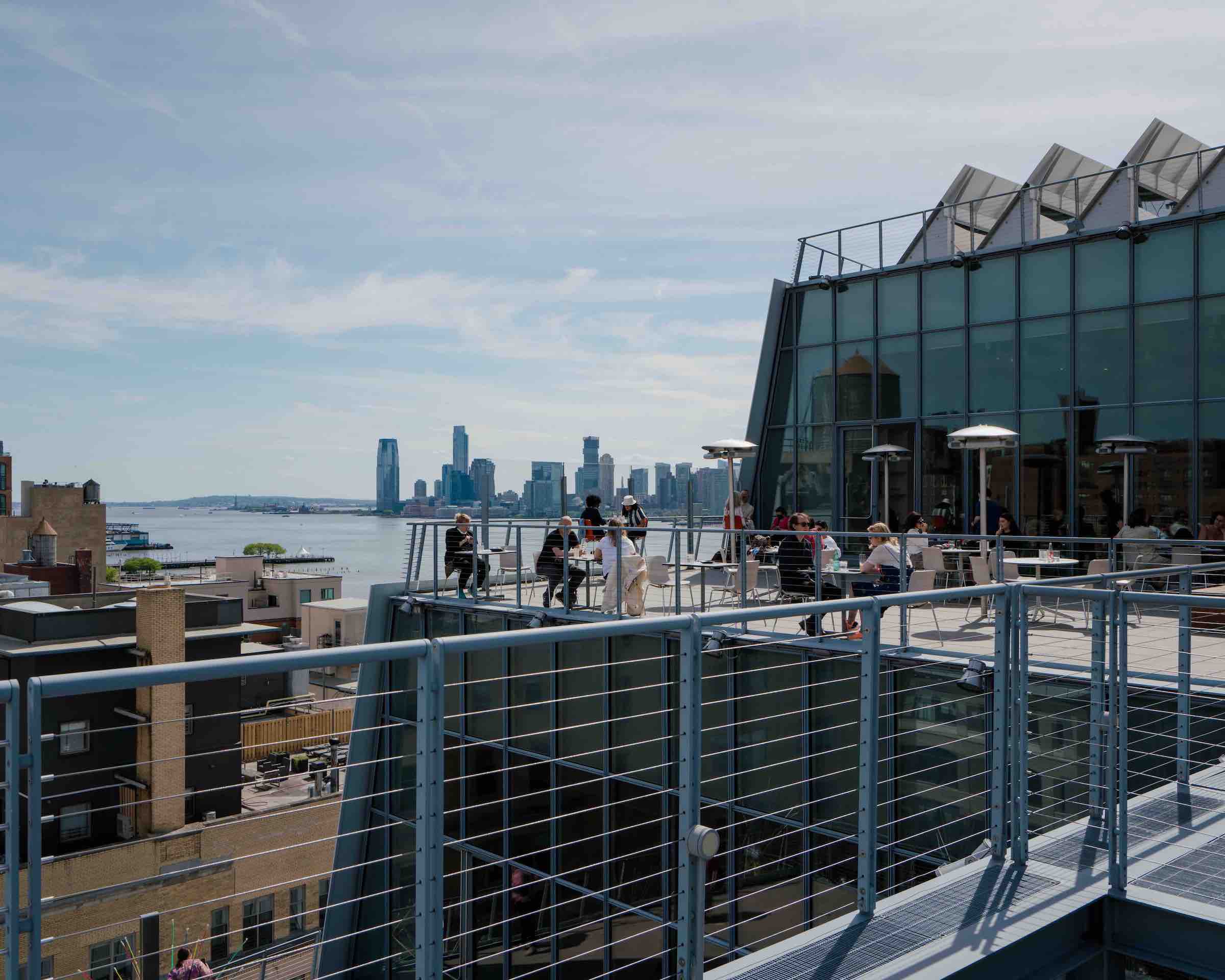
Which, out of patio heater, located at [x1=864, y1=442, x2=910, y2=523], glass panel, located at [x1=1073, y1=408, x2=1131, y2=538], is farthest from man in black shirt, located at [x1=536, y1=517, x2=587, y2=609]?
glass panel, located at [x1=1073, y1=408, x2=1131, y2=538]

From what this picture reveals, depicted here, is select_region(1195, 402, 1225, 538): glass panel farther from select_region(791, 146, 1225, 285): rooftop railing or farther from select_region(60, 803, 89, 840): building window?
select_region(60, 803, 89, 840): building window

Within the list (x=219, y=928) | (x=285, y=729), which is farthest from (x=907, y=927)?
(x=285, y=729)

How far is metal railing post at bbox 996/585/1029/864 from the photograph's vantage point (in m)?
4.62

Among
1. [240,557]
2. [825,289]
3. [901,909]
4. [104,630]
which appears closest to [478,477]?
[825,289]

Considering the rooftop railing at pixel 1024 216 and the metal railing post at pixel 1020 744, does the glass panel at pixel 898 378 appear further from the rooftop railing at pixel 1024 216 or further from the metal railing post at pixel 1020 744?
the metal railing post at pixel 1020 744

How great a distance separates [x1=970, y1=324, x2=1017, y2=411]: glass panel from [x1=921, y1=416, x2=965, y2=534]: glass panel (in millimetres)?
650

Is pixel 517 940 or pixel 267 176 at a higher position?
pixel 267 176

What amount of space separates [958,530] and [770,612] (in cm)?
1721

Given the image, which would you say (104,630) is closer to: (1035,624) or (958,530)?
(958,530)

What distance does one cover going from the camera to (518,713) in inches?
542

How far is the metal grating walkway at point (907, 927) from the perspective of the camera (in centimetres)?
368

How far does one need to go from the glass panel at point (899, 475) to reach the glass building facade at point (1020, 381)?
4 cm

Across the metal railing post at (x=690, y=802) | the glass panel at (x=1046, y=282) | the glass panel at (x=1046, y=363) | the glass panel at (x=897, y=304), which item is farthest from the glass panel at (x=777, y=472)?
the metal railing post at (x=690, y=802)

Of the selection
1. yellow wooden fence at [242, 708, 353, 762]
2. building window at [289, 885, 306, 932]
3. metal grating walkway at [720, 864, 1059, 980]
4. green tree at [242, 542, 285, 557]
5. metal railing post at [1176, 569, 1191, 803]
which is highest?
metal railing post at [1176, 569, 1191, 803]
